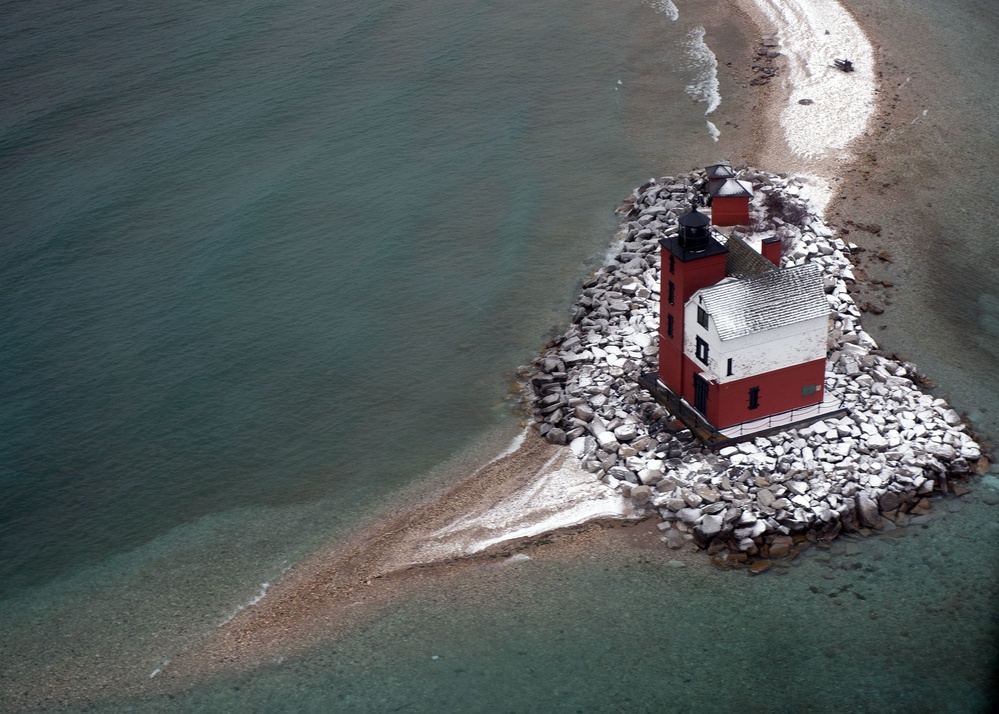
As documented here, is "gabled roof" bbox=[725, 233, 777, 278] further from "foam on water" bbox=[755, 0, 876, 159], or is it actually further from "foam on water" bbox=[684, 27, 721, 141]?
"foam on water" bbox=[684, 27, 721, 141]

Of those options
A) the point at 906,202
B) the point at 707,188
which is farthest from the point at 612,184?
the point at 906,202

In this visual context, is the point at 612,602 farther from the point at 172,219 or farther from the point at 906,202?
the point at 172,219

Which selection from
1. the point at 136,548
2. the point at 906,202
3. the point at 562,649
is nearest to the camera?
the point at 562,649

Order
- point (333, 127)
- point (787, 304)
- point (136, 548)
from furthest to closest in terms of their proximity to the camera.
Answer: point (333, 127), point (136, 548), point (787, 304)

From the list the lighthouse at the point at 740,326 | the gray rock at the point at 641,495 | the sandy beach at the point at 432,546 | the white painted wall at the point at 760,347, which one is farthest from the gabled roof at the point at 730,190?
the gray rock at the point at 641,495

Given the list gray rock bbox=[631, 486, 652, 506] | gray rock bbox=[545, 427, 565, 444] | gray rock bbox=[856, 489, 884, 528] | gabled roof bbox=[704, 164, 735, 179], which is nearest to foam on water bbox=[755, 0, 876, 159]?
gabled roof bbox=[704, 164, 735, 179]

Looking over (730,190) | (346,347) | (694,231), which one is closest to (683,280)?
(694,231)

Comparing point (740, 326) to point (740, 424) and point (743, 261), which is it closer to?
point (743, 261)
